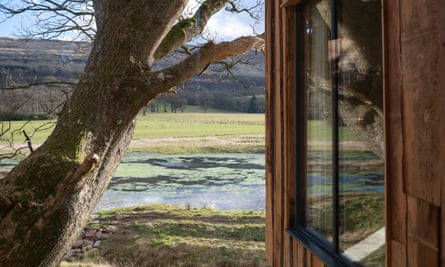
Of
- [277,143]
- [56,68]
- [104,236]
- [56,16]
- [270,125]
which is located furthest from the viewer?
[104,236]

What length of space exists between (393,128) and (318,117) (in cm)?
86

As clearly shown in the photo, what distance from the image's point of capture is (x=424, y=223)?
105 cm

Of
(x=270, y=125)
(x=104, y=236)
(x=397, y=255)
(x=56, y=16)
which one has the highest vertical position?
(x=56, y=16)

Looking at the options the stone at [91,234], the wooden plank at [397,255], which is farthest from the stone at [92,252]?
the wooden plank at [397,255]

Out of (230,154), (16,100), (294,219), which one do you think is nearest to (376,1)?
(294,219)

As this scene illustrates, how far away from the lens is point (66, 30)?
6004 millimetres

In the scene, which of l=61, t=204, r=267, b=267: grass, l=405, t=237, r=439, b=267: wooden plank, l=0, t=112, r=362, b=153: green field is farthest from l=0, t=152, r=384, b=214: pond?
l=405, t=237, r=439, b=267: wooden plank

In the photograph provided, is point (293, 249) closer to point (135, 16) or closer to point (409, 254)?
point (409, 254)

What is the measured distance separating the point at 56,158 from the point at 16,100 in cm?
238

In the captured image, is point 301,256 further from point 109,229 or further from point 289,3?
point 109,229

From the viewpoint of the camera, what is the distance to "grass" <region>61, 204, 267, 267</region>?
25.1 feet

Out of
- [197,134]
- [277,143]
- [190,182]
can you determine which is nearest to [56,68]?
[277,143]

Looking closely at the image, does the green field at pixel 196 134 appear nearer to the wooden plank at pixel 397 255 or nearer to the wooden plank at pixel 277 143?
the wooden plank at pixel 277 143

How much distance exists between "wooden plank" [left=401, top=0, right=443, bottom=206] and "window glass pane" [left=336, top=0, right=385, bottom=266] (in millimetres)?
307
